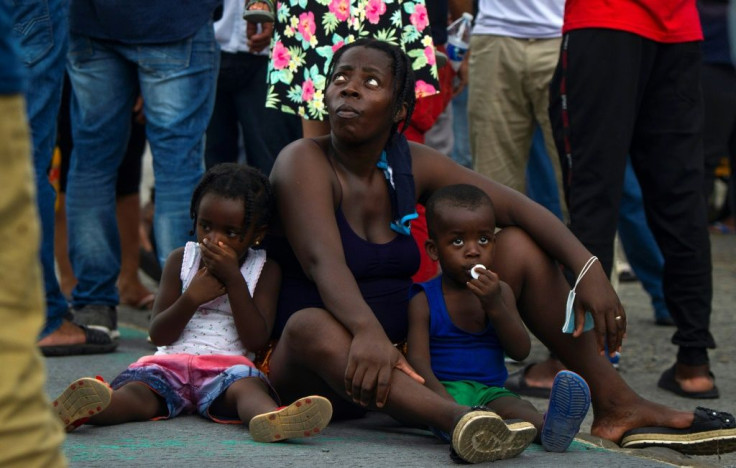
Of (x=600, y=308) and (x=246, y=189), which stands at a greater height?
(x=246, y=189)

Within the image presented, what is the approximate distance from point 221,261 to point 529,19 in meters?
2.61

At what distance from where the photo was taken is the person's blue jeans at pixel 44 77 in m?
4.08

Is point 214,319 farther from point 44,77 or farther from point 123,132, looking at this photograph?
point 123,132

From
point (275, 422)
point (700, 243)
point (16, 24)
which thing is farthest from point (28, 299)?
point (700, 243)

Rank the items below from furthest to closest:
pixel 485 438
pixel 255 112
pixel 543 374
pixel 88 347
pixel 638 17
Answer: pixel 255 112 < pixel 88 347 < pixel 543 374 < pixel 638 17 < pixel 485 438

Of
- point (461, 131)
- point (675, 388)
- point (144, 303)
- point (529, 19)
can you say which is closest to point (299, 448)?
point (675, 388)

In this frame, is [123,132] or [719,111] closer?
[123,132]

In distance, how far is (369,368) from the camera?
295 cm

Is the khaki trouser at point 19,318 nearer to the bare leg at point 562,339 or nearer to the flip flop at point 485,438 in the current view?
the flip flop at point 485,438

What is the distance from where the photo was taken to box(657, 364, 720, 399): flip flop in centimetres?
431

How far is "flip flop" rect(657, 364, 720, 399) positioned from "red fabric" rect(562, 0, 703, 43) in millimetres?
1299

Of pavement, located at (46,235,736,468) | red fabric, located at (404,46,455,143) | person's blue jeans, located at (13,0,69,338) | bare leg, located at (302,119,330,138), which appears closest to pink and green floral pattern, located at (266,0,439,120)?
bare leg, located at (302,119,330,138)

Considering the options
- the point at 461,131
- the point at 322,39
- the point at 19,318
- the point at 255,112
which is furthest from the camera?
the point at 461,131

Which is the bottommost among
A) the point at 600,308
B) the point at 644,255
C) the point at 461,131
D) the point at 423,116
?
the point at 644,255
